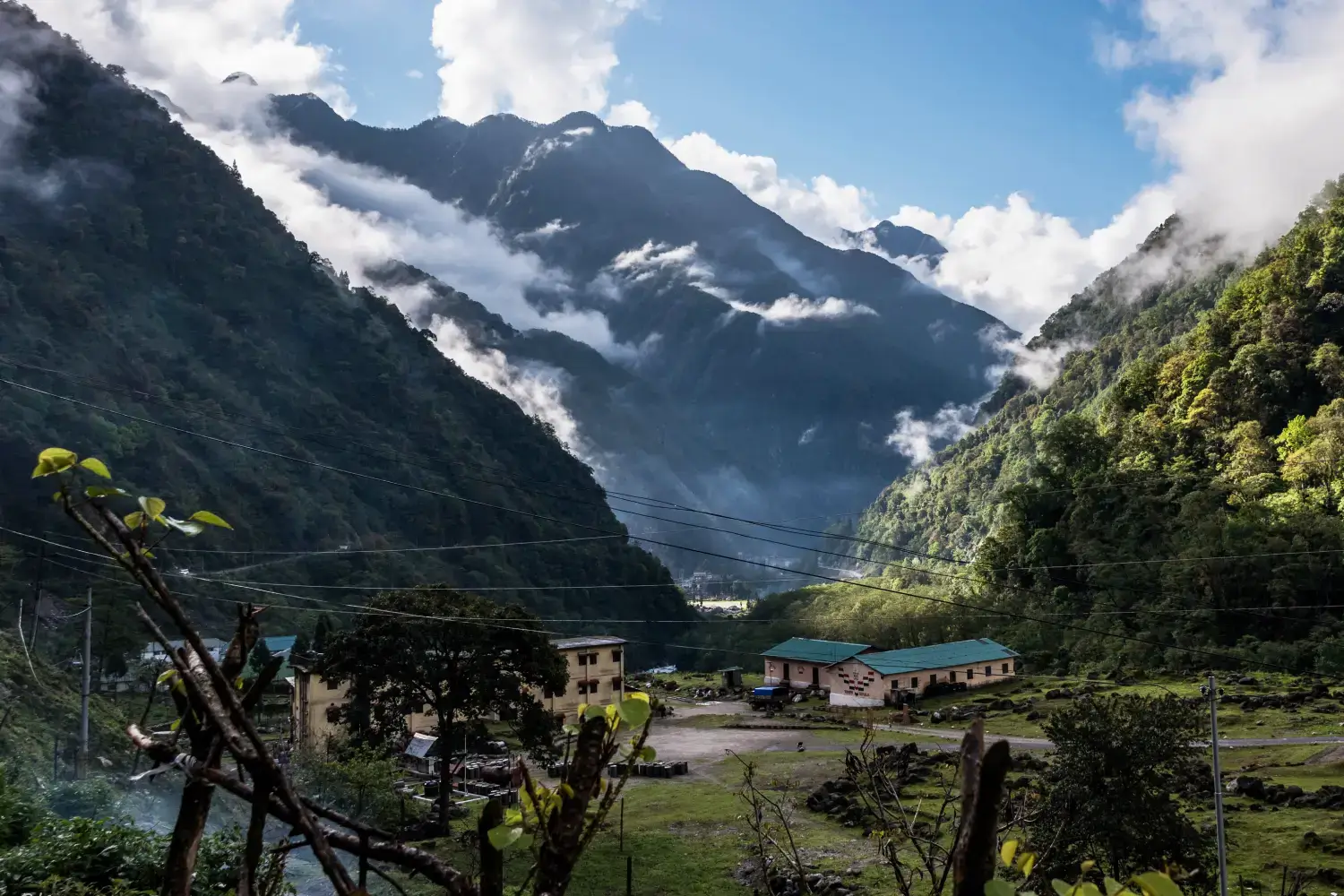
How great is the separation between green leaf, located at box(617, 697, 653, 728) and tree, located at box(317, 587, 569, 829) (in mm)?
20128

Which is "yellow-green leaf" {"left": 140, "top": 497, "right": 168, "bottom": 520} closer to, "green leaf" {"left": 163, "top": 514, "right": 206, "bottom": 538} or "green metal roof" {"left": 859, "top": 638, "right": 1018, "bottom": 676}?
"green leaf" {"left": 163, "top": 514, "right": 206, "bottom": 538}

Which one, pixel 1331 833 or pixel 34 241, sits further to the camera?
pixel 34 241

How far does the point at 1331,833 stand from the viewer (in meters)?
17.5

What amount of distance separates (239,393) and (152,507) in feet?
277

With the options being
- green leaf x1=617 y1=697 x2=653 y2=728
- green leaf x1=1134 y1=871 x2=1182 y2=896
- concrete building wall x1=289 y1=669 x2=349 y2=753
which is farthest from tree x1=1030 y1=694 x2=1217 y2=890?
concrete building wall x1=289 y1=669 x2=349 y2=753

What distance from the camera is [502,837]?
55.0 inches

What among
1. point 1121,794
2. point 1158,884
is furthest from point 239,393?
point 1158,884

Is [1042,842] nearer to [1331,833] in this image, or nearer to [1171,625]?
[1331,833]

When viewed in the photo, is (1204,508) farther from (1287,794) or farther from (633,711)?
(633,711)

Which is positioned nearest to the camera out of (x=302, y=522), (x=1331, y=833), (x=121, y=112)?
(x=1331, y=833)

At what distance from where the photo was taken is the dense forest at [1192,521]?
4184 centimetres

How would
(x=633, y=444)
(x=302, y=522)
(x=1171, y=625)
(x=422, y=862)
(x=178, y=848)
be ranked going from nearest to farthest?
(x=422, y=862)
(x=178, y=848)
(x=1171, y=625)
(x=302, y=522)
(x=633, y=444)

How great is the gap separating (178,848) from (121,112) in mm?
109736

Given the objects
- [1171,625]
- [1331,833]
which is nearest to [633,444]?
[1171,625]
